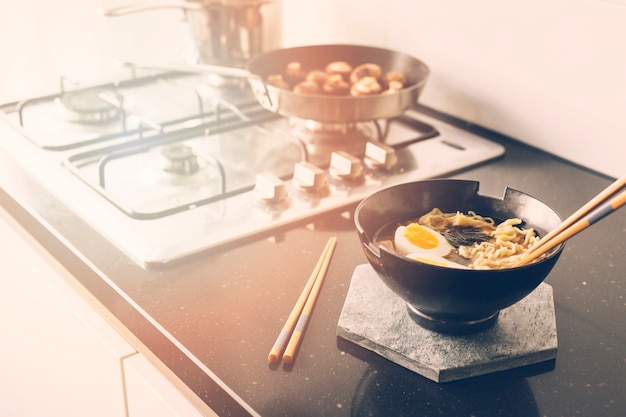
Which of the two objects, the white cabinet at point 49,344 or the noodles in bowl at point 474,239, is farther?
the white cabinet at point 49,344

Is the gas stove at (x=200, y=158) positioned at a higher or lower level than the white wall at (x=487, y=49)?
lower

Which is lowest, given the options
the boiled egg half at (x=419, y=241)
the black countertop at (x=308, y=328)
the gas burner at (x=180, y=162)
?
the black countertop at (x=308, y=328)

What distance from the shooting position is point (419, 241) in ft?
2.68

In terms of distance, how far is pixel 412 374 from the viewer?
2.48 ft

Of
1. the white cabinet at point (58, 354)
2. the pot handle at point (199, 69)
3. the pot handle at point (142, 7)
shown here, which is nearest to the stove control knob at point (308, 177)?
the pot handle at point (199, 69)

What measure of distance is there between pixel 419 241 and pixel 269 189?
0.30 m

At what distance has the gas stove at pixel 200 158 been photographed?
40.1 inches

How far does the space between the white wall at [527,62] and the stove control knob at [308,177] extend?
41cm

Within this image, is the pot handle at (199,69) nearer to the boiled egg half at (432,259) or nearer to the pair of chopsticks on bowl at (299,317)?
the pair of chopsticks on bowl at (299,317)

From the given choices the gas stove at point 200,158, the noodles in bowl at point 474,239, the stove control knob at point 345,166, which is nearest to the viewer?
the noodles in bowl at point 474,239

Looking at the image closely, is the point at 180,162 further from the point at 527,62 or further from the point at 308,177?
the point at 527,62

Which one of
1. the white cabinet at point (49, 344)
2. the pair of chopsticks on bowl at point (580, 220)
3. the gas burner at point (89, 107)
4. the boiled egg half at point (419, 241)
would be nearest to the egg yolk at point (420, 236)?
the boiled egg half at point (419, 241)

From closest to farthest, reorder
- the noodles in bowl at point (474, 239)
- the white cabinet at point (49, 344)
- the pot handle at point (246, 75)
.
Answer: the noodles in bowl at point (474, 239), the white cabinet at point (49, 344), the pot handle at point (246, 75)

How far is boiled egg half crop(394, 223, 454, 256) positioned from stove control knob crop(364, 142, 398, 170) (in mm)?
351
